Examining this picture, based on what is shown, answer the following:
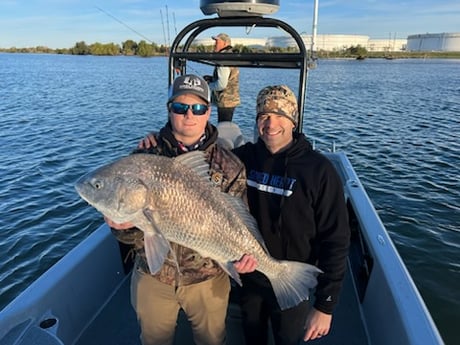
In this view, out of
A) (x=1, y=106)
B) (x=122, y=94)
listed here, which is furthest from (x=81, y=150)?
(x=122, y=94)

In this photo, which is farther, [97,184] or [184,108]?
[184,108]

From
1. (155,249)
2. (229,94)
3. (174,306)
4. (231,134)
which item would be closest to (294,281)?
(174,306)

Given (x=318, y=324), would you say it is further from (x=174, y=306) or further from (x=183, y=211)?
(x=183, y=211)

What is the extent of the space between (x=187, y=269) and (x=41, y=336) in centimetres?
96

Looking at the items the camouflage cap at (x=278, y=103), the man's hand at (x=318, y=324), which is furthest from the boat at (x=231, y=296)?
the camouflage cap at (x=278, y=103)

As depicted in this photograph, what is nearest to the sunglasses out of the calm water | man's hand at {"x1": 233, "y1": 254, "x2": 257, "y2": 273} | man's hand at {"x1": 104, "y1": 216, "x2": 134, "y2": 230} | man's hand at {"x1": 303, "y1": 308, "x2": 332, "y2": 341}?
man's hand at {"x1": 104, "y1": 216, "x2": 134, "y2": 230}

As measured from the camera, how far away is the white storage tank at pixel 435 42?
414 ft

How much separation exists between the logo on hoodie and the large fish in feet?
0.89

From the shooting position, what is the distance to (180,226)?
2254mm

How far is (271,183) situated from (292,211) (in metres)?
0.25

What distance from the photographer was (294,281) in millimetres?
2492

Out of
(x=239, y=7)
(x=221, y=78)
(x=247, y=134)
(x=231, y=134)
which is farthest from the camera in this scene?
(x=221, y=78)

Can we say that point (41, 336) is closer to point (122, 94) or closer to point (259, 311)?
point (259, 311)

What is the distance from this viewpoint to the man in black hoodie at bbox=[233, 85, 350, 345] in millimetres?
2467
